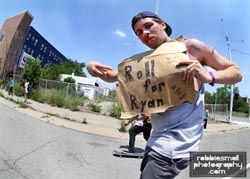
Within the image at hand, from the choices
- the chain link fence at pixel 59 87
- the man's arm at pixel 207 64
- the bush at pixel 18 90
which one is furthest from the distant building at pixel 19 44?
the man's arm at pixel 207 64

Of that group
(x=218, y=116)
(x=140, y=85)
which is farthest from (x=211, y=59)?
(x=218, y=116)

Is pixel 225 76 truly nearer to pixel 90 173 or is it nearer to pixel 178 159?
pixel 178 159

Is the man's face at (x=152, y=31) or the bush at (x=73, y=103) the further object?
the bush at (x=73, y=103)

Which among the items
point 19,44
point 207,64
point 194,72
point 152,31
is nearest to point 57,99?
point 152,31

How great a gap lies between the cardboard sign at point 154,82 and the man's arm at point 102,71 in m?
0.16

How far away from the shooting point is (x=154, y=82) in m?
1.99

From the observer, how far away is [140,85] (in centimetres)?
209

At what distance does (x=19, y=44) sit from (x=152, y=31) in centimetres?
5954

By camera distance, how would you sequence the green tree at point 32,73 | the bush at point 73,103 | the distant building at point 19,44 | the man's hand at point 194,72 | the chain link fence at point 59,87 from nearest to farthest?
1. the man's hand at point 194,72
2. the bush at point 73,103
3. the chain link fence at point 59,87
4. the green tree at point 32,73
5. the distant building at point 19,44

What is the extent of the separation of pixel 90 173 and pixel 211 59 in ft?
12.8

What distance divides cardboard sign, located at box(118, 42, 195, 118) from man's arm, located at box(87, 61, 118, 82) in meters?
0.16

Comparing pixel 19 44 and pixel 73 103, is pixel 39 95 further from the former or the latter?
pixel 19 44

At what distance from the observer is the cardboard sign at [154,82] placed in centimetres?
190

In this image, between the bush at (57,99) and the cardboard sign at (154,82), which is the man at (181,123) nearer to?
the cardboard sign at (154,82)
